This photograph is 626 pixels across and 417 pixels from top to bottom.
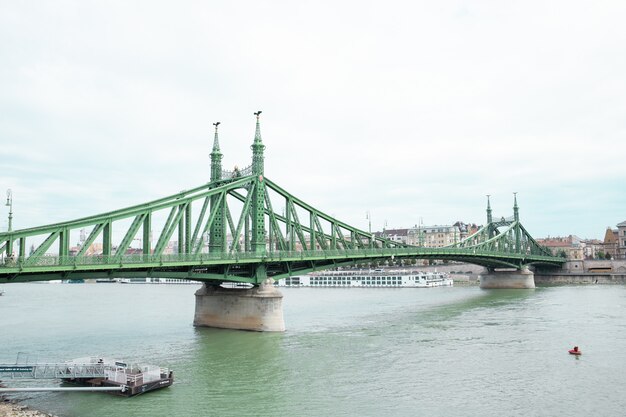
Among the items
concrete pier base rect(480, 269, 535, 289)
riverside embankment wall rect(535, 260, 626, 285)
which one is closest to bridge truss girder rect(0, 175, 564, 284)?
concrete pier base rect(480, 269, 535, 289)

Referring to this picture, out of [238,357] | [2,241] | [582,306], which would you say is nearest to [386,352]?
[238,357]

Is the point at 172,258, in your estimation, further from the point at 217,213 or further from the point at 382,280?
the point at 382,280

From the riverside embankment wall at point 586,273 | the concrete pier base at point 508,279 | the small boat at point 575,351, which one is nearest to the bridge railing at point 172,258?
the small boat at point 575,351

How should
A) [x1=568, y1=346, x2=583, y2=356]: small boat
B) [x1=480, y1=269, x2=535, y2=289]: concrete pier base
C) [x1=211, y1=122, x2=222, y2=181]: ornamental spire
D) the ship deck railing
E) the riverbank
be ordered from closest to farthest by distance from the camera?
1. the riverbank
2. the ship deck railing
3. [x1=568, y1=346, x2=583, y2=356]: small boat
4. [x1=211, y1=122, x2=222, y2=181]: ornamental spire
5. [x1=480, y1=269, x2=535, y2=289]: concrete pier base

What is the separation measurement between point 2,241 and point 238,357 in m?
17.6

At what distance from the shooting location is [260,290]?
5081 centimetres

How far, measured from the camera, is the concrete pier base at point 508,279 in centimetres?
Result: 11656

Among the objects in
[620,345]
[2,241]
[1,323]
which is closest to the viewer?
[2,241]

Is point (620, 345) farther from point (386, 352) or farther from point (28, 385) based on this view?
point (28, 385)

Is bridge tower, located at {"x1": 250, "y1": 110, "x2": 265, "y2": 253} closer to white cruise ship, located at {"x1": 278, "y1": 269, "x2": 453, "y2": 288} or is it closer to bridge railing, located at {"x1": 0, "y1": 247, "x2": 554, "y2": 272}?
bridge railing, located at {"x1": 0, "y1": 247, "x2": 554, "y2": 272}

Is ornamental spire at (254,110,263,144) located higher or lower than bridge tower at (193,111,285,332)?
higher

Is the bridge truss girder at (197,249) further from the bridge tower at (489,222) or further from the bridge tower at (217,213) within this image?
the bridge tower at (489,222)

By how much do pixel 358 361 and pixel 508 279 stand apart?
301 ft

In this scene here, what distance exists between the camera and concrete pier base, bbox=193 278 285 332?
49500 millimetres
